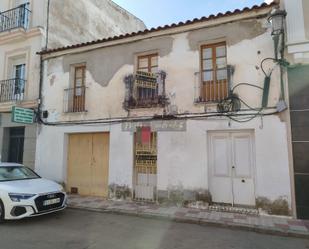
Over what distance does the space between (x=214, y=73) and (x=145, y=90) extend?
90.2 inches

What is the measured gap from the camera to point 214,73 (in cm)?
817

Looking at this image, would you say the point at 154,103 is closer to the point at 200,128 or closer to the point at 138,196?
the point at 200,128

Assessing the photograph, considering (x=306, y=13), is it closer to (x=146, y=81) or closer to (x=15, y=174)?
(x=146, y=81)

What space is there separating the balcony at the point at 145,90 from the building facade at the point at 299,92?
140 inches

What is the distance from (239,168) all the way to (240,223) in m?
1.69

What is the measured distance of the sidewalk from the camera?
6.09 m

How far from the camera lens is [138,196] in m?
8.85

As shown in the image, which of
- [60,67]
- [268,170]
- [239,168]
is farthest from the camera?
[60,67]

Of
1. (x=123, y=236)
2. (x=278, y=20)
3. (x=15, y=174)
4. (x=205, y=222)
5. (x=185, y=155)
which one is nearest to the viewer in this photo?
(x=123, y=236)

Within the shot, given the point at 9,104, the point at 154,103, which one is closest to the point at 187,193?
the point at 154,103

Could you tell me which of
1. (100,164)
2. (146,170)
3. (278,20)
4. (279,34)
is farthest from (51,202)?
(278,20)

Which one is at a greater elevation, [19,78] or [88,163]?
[19,78]

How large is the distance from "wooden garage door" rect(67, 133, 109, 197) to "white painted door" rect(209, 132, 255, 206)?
149 inches

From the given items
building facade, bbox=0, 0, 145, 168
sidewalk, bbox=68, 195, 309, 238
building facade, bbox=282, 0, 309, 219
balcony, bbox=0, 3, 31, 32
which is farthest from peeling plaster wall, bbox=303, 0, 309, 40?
balcony, bbox=0, 3, 31, 32
